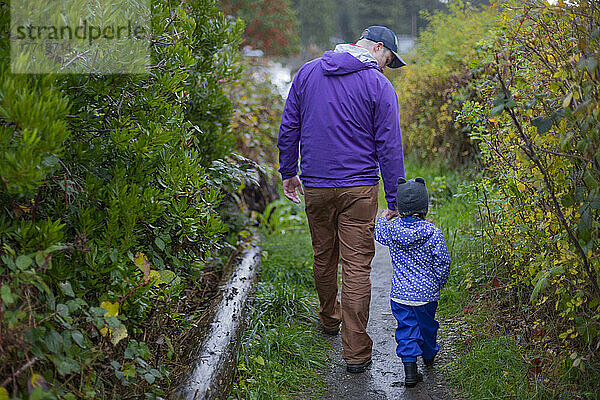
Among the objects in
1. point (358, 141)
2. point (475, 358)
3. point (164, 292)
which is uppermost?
point (358, 141)

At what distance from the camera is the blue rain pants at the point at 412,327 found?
348cm

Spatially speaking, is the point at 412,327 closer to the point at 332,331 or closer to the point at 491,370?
A: the point at 491,370

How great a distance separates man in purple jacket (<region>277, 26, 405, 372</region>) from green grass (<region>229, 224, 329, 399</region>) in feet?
1.06

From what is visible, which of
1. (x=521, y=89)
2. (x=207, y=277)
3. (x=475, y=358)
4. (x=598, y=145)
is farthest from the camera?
(x=207, y=277)

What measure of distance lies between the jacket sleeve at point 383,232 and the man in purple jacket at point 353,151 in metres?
0.15

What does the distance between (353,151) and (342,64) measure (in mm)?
581

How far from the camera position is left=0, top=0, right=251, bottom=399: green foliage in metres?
1.97

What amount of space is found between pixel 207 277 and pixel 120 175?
7.65ft

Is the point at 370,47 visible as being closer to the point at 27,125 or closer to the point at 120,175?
the point at 120,175

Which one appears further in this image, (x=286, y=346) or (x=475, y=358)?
(x=286, y=346)

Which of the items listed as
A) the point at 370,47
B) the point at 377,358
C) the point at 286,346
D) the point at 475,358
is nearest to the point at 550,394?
the point at 475,358

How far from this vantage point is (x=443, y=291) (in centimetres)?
482

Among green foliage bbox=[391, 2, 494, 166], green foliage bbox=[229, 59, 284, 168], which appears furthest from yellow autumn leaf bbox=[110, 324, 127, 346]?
green foliage bbox=[391, 2, 494, 166]

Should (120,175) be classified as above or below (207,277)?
above
